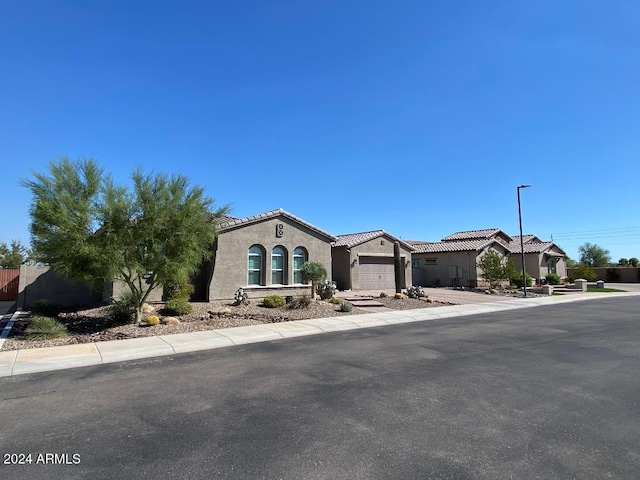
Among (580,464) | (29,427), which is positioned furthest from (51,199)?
(580,464)

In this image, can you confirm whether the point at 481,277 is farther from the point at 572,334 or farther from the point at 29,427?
the point at 29,427

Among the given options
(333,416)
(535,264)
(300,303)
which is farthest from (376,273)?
(535,264)

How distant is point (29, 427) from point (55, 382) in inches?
89.9

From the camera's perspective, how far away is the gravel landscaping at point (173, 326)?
35.2ft

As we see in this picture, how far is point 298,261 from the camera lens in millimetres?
21578

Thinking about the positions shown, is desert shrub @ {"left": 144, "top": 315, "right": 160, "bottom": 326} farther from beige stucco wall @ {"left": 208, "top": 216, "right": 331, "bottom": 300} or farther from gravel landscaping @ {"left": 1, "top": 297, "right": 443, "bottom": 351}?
beige stucco wall @ {"left": 208, "top": 216, "right": 331, "bottom": 300}

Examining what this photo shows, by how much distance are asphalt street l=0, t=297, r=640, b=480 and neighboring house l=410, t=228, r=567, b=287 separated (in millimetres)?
26727

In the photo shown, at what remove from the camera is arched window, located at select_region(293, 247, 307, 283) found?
2131cm

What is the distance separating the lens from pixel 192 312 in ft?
49.7

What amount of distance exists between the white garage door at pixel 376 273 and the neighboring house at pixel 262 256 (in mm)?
4967

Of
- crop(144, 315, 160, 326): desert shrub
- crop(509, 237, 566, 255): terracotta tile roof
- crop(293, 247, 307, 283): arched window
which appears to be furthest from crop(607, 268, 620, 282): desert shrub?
crop(144, 315, 160, 326): desert shrub

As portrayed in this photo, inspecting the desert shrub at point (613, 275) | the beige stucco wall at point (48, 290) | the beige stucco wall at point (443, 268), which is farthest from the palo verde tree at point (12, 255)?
the desert shrub at point (613, 275)

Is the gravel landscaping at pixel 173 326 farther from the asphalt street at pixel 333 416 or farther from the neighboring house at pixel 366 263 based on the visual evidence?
the neighboring house at pixel 366 263

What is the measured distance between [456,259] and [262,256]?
22.8 m
